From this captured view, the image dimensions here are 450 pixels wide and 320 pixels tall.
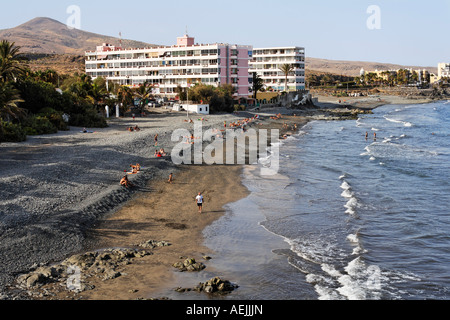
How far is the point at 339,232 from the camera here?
77.6 feet

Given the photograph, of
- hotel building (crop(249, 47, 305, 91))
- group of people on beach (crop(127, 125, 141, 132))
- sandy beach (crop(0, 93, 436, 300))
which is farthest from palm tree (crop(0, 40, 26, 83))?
hotel building (crop(249, 47, 305, 91))

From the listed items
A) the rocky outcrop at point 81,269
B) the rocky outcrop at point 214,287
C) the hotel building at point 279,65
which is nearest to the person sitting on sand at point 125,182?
the rocky outcrop at point 81,269

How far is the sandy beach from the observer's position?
16688 millimetres

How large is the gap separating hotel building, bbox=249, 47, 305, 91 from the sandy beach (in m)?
84.3

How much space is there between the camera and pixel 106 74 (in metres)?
102

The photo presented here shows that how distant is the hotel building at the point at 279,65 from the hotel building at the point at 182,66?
1163 inches

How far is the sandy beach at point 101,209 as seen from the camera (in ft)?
54.7

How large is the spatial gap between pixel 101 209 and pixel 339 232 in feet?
40.3

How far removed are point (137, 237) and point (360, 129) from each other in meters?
61.7

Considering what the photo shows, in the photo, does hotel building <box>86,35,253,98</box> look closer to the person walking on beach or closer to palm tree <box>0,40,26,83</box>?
palm tree <box>0,40,26,83</box>

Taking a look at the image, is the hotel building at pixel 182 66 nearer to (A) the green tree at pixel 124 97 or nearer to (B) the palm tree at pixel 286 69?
(A) the green tree at pixel 124 97

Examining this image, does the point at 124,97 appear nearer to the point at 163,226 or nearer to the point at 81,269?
the point at 163,226
